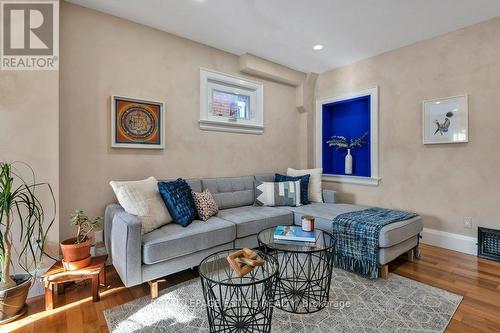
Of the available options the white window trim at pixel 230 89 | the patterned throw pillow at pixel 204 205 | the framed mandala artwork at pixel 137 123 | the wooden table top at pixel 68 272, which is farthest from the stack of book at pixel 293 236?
the white window trim at pixel 230 89

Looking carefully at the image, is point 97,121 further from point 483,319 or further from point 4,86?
point 483,319

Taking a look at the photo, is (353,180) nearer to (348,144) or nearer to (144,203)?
(348,144)

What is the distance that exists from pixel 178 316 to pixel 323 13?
3005 mm

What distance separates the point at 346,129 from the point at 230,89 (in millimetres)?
2019

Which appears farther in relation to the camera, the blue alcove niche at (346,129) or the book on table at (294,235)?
the blue alcove niche at (346,129)

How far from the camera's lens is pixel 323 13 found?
8.45ft

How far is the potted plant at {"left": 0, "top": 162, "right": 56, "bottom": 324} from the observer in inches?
67.2

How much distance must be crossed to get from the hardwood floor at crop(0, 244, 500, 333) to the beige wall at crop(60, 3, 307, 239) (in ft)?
2.34

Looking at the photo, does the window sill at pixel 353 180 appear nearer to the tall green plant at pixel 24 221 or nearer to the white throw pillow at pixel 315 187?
the white throw pillow at pixel 315 187

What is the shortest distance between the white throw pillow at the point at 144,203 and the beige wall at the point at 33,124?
51 centimetres

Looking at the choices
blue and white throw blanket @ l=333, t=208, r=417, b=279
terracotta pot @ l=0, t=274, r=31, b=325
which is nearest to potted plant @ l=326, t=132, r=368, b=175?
blue and white throw blanket @ l=333, t=208, r=417, b=279

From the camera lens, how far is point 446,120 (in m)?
2.96

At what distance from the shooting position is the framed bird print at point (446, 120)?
9.34ft

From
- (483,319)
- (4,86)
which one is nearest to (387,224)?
(483,319)
